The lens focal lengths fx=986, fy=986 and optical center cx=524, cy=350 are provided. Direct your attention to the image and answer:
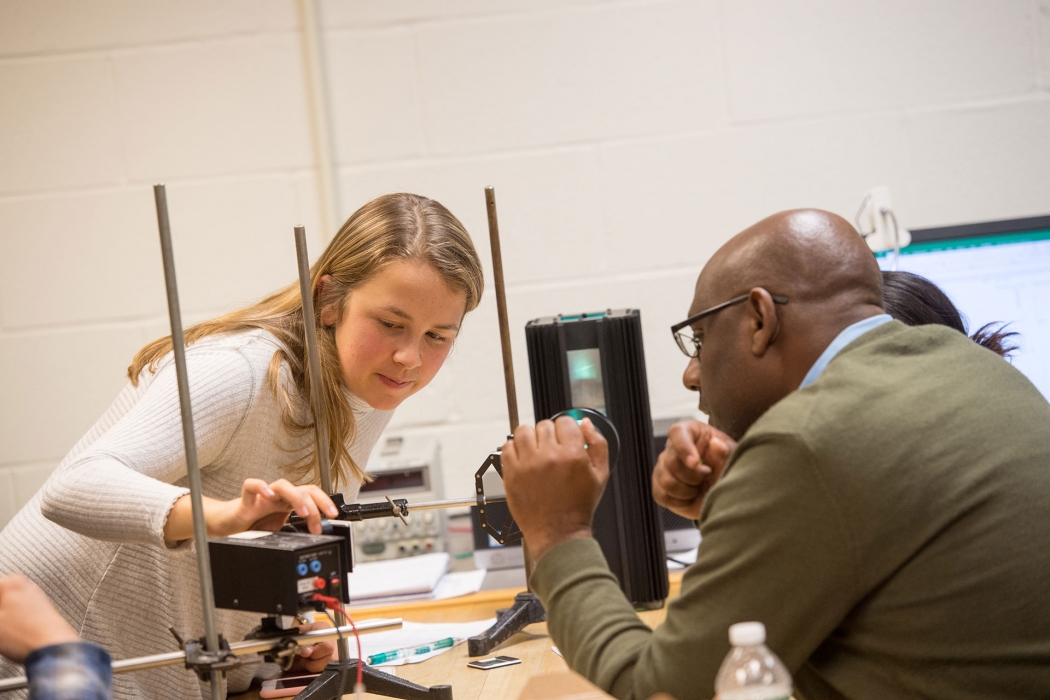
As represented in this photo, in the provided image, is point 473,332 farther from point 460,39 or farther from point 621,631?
point 621,631

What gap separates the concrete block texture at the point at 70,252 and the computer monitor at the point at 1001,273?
1.86 metres

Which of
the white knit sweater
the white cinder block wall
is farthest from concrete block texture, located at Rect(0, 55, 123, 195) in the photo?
the white knit sweater

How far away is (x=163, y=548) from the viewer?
1.25 meters

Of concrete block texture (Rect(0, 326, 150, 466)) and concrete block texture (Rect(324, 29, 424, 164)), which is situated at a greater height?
concrete block texture (Rect(324, 29, 424, 164))

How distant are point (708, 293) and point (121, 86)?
204 centimetres

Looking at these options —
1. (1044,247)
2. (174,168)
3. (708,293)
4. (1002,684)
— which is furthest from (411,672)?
(174,168)

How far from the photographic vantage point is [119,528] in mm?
1130

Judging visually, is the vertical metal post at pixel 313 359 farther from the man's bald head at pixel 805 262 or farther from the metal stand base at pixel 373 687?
the man's bald head at pixel 805 262

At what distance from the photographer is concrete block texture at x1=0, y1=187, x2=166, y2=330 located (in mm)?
2594

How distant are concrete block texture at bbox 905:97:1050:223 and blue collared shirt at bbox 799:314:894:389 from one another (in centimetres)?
167

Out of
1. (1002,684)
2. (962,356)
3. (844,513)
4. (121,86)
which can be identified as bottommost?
(1002,684)

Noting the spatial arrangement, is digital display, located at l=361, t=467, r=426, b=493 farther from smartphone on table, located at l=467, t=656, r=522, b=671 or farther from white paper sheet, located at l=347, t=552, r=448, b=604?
smartphone on table, located at l=467, t=656, r=522, b=671

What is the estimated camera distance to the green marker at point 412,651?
1487 mm

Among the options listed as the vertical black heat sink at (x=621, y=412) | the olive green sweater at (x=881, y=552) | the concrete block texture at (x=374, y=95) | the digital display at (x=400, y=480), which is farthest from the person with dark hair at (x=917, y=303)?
the concrete block texture at (x=374, y=95)
